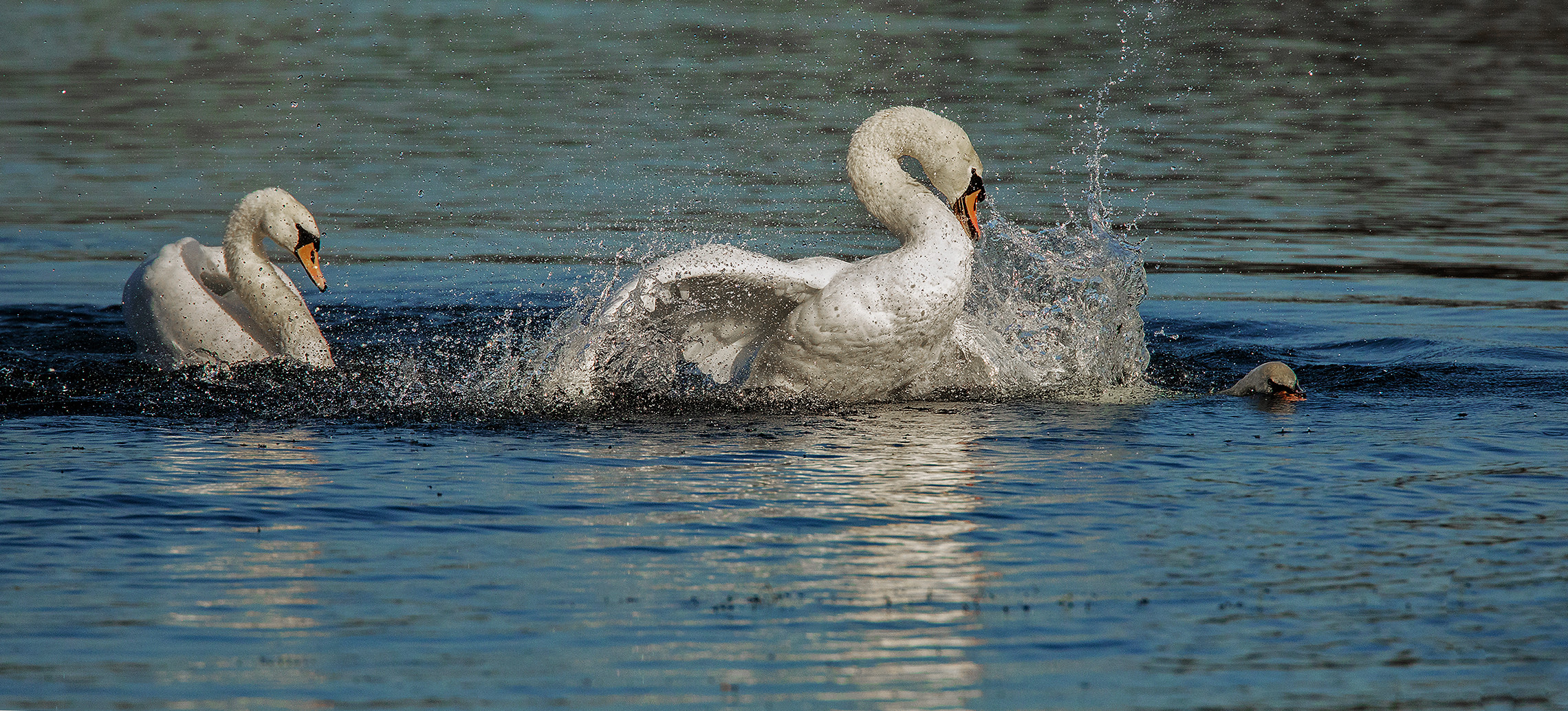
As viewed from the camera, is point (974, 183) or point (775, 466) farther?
point (974, 183)

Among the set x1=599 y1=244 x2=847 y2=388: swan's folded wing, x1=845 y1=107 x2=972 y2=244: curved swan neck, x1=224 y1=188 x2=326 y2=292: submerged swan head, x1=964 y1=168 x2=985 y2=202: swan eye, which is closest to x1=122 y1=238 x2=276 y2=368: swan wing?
x1=224 y1=188 x2=326 y2=292: submerged swan head

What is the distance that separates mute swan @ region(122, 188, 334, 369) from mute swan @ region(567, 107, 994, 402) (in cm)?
185

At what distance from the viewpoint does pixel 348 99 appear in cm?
2130

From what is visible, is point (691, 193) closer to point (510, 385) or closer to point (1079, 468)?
point (510, 385)

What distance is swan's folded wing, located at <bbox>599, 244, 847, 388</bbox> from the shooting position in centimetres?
730

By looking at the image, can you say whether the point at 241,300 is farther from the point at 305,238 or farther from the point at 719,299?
the point at 719,299

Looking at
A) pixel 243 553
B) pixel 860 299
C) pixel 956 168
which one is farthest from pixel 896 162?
pixel 243 553

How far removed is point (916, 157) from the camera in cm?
782

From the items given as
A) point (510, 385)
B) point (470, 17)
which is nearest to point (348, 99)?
point (470, 17)

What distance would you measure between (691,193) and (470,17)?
19.0 metres

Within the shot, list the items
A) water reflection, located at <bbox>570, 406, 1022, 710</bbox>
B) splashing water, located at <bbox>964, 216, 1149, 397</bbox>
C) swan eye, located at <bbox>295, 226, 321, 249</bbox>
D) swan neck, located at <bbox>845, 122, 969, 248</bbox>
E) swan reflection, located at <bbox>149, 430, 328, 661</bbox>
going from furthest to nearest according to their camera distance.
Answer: swan eye, located at <bbox>295, 226, 321, 249</bbox>, splashing water, located at <bbox>964, 216, 1149, 397</bbox>, swan neck, located at <bbox>845, 122, 969, 248</bbox>, swan reflection, located at <bbox>149, 430, 328, 661</bbox>, water reflection, located at <bbox>570, 406, 1022, 710</bbox>

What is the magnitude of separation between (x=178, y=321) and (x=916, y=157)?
3729mm

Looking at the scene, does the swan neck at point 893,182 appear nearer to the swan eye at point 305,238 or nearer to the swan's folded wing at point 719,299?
the swan's folded wing at point 719,299

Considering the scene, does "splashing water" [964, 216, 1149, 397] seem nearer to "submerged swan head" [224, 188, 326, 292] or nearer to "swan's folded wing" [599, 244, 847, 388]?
"swan's folded wing" [599, 244, 847, 388]
